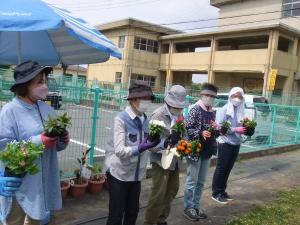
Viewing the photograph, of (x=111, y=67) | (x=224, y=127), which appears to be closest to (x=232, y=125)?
(x=224, y=127)

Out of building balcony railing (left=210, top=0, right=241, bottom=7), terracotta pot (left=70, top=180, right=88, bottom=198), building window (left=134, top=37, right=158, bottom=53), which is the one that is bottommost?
terracotta pot (left=70, top=180, right=88, bottom=198)

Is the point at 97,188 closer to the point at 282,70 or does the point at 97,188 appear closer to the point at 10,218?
the point at 10,218

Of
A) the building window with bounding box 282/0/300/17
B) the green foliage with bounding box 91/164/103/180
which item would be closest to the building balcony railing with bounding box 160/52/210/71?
the building window with bounding box 282/0/300/17

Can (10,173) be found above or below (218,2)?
below

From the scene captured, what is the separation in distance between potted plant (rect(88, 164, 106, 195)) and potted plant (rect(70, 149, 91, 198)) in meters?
Answer: 0.11

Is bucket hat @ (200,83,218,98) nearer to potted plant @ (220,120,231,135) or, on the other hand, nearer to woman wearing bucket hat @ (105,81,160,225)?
potted plant @ (220,120,231,135)

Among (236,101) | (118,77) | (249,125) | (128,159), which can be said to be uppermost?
(118,77)

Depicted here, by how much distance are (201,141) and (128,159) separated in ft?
4.85

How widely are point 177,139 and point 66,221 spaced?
1820 millimetres

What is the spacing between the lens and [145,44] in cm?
3112

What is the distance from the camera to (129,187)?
3.74 m

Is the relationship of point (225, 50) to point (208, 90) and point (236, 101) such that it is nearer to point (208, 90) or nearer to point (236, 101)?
point (236, 101)

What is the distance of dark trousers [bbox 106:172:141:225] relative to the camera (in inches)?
143

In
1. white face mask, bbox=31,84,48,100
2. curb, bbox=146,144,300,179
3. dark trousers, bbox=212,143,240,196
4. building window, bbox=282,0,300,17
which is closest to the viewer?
white face mask, bbox=31,84,48,100
